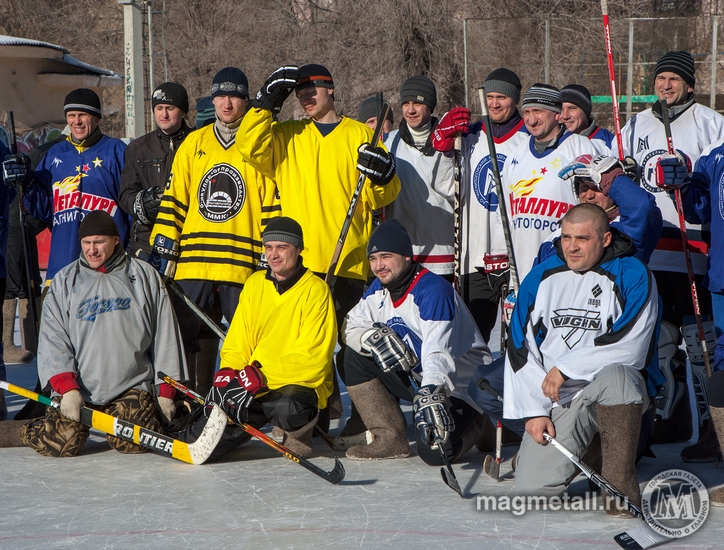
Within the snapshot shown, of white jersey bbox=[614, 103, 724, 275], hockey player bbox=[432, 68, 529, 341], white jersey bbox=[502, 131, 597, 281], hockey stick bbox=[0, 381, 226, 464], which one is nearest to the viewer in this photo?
hockey stick bbox=[0, 381, 226, 464]

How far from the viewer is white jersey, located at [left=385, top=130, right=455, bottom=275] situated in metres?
4.29

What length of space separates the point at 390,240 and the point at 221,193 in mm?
925

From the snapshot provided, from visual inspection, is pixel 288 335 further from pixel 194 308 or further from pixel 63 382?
pixel 63 382

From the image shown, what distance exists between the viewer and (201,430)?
12.2ft

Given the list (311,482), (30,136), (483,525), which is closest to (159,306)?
(311,482)

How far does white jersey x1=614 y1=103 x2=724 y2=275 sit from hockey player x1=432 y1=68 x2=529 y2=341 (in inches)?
22.3

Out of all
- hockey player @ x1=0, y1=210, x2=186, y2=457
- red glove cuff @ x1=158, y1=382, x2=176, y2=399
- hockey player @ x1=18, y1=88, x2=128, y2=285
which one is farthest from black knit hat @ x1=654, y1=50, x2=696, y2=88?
hockey player @ x1=18, y1=88, x2=128, y2=285

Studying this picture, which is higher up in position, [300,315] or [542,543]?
[300,315]

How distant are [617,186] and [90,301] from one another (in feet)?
7.29

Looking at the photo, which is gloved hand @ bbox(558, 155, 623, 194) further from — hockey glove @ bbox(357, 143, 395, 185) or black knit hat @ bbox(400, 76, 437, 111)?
black knit hat @ bbox(400, 76, 437, 111)

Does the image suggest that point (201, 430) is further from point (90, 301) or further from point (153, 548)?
point (153, 548)

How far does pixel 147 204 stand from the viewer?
423 centimetres

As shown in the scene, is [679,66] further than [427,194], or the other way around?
[427,194]

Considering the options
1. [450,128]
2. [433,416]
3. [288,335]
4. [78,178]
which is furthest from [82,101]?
[433,416]
